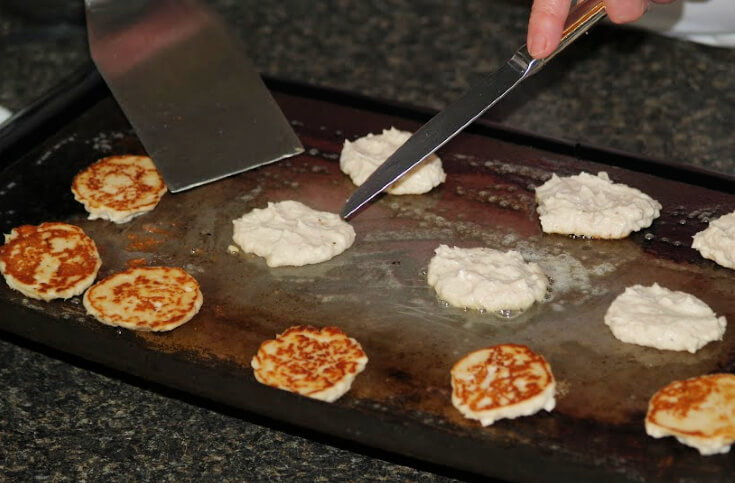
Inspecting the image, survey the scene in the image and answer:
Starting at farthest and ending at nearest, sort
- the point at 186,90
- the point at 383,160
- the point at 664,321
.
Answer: the point at 186,90, the point at 383,160, the point at 664,321

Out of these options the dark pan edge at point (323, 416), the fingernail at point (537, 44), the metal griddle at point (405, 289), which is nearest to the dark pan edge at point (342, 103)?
A: the metal griddle at point (405, 289)

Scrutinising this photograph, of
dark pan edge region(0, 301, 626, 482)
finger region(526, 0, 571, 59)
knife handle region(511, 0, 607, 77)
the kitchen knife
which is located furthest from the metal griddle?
finger region(526, 0, 571, 59)

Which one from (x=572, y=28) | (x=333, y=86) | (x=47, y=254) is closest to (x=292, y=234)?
(x=47, y=254)

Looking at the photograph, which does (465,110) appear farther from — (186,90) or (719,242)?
(186,90)

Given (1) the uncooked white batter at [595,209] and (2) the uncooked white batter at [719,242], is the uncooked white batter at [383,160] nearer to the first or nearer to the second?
(1) the uncooked white batter at [595,209]

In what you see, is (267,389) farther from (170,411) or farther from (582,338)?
(582,338)

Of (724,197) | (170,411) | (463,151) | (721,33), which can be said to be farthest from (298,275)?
(721,33)
